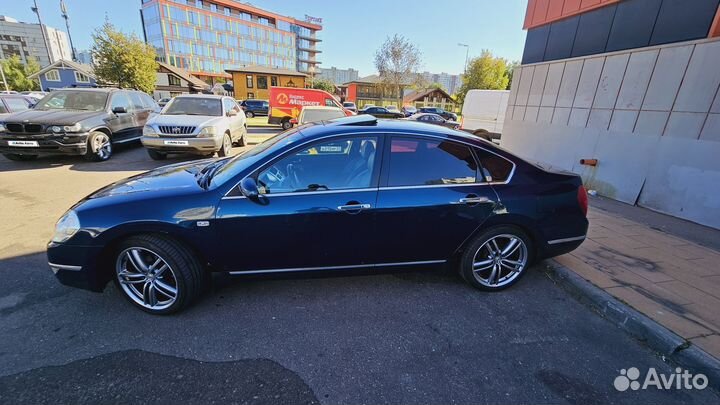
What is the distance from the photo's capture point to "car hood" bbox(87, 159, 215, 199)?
8.67ft

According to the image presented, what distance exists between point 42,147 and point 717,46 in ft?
42.4

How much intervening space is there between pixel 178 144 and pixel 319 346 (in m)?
7.01

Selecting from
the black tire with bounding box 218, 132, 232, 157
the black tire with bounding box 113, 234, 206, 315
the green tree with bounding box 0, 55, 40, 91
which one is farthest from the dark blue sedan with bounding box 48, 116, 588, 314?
the green tree with bounding box 0, 55, 40, 91

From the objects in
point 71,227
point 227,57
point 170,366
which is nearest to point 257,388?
point 170,366

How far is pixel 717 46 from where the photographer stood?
194 inches

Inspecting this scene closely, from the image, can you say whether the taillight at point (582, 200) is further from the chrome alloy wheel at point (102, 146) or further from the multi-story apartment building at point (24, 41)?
the multi-story apartment building at point (24, 41)

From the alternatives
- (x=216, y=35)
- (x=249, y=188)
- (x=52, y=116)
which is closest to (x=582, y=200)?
(x=249, y=188)

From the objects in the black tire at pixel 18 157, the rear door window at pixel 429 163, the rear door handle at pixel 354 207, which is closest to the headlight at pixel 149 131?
the black tire at pixel 18 157

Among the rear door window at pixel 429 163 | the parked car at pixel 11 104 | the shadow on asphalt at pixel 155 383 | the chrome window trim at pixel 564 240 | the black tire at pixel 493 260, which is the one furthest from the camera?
the parked car at pixel 11 104

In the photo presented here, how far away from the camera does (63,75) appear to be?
153 ft

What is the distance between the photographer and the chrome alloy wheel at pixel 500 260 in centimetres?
304

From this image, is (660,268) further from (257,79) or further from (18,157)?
(257,79)

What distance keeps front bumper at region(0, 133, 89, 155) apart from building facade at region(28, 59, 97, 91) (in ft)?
167

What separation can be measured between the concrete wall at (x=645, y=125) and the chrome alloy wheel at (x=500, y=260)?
432 cm
